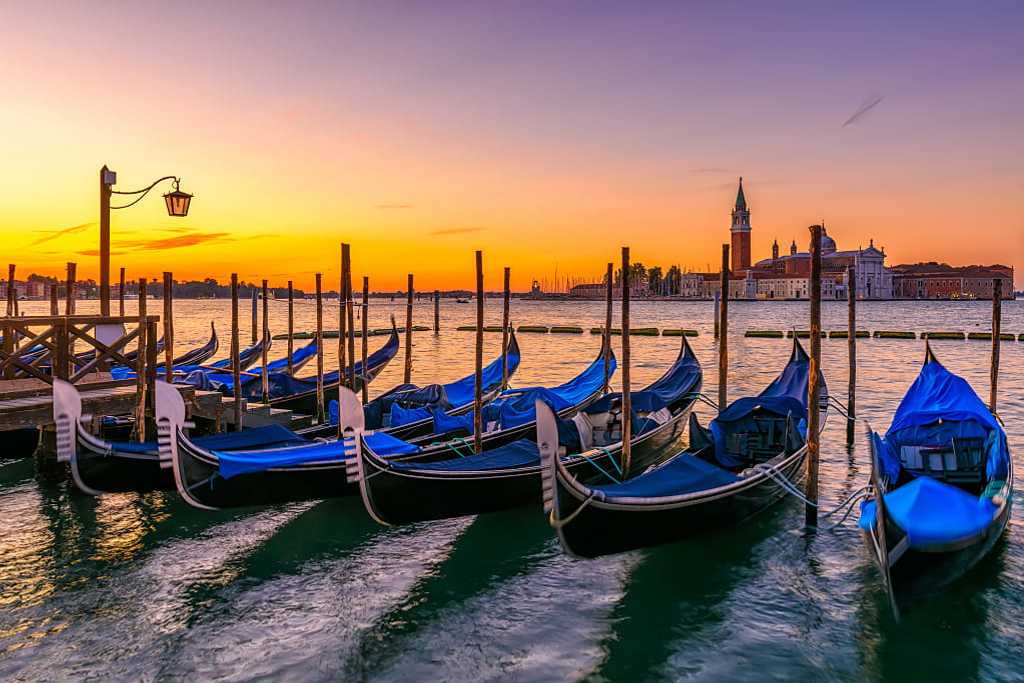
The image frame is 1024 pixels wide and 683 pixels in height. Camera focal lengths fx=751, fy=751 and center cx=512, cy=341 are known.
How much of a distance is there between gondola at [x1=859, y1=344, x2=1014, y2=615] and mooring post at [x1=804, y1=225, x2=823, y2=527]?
49 cm

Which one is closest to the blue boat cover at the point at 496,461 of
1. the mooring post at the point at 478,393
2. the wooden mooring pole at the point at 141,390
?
the mooring post at the point at 478,393

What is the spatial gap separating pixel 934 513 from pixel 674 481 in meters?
1.75

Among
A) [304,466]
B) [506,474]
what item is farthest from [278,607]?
[506,474]

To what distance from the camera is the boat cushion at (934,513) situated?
440 centimetres

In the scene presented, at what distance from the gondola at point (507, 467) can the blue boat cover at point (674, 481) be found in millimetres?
1148

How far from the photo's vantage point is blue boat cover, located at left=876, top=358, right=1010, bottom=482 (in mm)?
6086

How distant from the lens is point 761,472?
628cm

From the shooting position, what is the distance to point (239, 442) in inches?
273

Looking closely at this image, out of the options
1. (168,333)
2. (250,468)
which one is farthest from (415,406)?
(250,468)

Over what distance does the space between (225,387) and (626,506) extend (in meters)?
8.40

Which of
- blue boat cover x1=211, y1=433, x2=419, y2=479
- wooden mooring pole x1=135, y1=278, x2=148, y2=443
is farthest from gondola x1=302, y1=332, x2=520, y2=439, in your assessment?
wooden mooring pole x1=135, y1=278, x2=148, y2=443

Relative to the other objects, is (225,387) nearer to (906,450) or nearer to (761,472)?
(761,472)

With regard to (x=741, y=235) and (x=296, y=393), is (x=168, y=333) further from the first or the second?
(x=741, y=235)

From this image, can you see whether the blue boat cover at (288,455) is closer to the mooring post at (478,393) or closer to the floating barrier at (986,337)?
the mooring post at (478,393)
